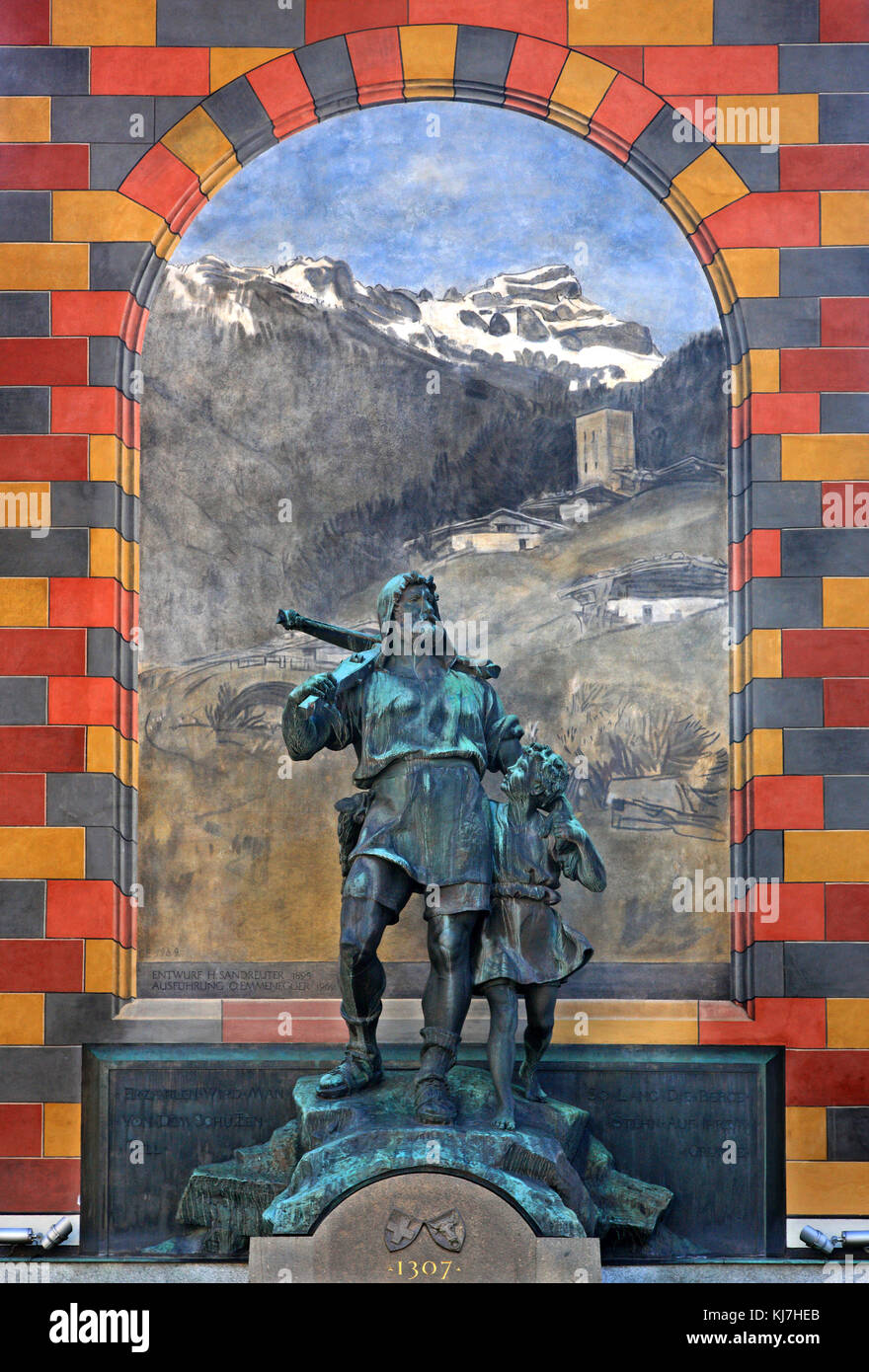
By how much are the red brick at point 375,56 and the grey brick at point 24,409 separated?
204 centimetres

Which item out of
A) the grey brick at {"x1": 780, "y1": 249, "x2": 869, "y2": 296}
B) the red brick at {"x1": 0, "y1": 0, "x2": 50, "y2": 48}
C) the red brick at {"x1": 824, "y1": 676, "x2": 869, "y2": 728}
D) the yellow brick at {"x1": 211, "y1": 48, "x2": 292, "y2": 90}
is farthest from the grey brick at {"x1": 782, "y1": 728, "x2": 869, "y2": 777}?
the red brick at {"x1": 0, "y1": 0, "x2": 50, "y2": 48}

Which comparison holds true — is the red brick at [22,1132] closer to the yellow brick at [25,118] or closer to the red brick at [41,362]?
the red brick at [41,362]

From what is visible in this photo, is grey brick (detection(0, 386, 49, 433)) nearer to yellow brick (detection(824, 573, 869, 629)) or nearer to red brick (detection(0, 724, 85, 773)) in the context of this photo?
red brick (detection(0, 724, 85, 773))

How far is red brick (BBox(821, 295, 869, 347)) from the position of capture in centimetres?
816

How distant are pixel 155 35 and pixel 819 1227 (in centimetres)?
596

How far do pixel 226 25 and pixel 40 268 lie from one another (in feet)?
4.62

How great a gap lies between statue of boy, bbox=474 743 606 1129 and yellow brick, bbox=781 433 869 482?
209 cm

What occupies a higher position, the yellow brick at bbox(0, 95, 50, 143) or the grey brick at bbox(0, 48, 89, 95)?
the grey brick at bbox(0, 48, 89, 95)

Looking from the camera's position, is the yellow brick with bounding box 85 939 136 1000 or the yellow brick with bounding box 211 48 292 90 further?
the yellow brick with bounding box 211 48 292 90

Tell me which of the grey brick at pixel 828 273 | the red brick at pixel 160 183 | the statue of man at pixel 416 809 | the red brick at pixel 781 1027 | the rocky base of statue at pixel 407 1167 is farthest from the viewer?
the red brick at pixel 160 183

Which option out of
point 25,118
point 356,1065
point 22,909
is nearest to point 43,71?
point 25,118

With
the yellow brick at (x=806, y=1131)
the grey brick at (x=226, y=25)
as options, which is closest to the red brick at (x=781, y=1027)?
the yellow brick at (x=806, y=1131)

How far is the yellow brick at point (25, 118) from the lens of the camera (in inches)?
326

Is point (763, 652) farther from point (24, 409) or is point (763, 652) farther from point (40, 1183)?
point (40, 1183)
